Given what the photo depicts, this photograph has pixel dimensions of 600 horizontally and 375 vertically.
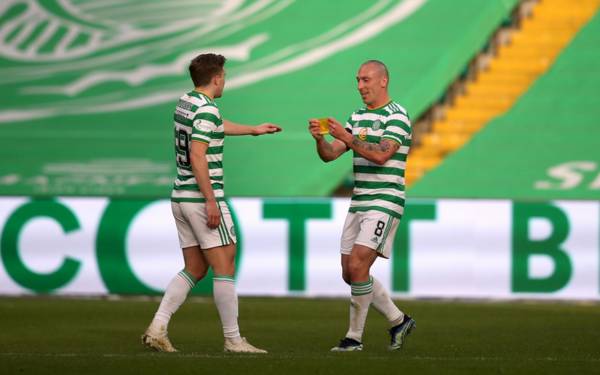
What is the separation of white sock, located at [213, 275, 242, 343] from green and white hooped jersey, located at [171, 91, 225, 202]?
0.51 metres

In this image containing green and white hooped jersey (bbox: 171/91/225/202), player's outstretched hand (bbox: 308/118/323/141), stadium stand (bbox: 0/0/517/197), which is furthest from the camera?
stadium stand (bbox: 0/0/517/197)

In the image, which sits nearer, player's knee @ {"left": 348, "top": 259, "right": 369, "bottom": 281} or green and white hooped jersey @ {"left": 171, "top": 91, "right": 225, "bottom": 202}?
green and white hooped jersey @ {"left": 171, "top": 91, "right": 225, "bottom": 202}

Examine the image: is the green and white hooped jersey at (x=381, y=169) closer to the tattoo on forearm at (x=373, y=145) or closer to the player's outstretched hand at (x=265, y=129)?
the tattoo on forearm at (x=373, y=145)

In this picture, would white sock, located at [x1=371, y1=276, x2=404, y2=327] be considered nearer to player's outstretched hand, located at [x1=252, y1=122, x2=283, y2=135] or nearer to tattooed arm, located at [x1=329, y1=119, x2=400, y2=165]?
tattooed arm, located at [x1=329, y1=119, x2=400, y2=165]

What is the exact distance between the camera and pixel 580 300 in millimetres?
12734

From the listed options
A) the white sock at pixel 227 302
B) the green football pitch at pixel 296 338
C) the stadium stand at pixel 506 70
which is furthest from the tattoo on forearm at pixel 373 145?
the stadium stand at pixel 506 70

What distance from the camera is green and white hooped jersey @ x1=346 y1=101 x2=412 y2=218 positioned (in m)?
7.84

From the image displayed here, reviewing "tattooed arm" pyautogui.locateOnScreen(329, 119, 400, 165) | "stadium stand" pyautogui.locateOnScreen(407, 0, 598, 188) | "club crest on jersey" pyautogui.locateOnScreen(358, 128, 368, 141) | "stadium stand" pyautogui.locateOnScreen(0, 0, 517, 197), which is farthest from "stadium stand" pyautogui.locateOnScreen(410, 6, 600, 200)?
"tattooed arm" pyautogui.locateOnScreen(329, 119, 400, 165)

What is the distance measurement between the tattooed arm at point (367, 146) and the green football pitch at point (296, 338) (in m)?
1.21

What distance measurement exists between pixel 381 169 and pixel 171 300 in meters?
1.55

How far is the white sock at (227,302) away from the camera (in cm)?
759

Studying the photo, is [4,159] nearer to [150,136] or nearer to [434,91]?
[150,136]

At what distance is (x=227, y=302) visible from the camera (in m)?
7.61

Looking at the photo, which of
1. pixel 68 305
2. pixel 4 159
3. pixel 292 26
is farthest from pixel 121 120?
pixel 68 305
